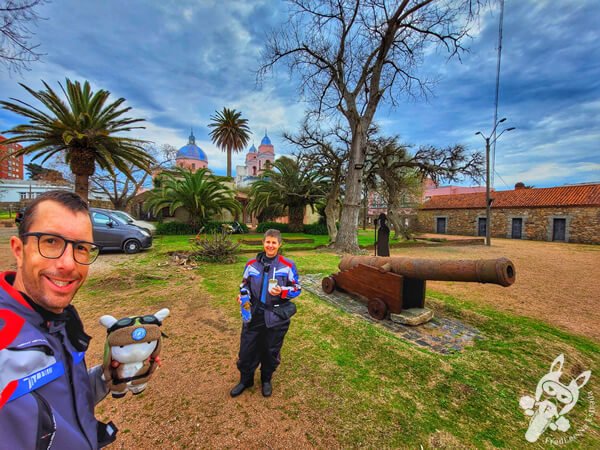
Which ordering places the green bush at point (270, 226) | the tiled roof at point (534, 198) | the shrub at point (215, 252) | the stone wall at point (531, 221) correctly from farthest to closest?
the green bush at point (270, 226) → the tiled roof at point (534, 198) → the stone wall at point (531, 221) → the shrub at point (215, 252)

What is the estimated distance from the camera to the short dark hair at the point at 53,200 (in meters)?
0.93

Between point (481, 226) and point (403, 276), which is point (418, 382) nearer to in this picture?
point (403, 276)

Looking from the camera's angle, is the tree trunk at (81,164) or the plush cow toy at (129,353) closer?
the plush cow toy at (129,353)

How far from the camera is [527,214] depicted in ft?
74.2

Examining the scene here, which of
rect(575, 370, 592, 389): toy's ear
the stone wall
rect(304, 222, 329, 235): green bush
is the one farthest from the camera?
rect(304, 222, 329, 235): green bush

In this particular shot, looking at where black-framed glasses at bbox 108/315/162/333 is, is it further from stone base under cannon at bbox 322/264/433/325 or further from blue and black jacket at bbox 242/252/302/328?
stone base under cannon at bbox 322/264/433/325

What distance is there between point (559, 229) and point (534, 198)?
3.49 metres

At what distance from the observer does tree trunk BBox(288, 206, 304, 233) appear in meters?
21.0

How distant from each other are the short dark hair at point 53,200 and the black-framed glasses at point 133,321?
0.61m

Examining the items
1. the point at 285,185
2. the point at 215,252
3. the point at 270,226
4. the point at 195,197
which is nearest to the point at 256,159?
the point at 270,226

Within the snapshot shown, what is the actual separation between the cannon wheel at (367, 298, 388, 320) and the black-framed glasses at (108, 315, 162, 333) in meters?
3.53

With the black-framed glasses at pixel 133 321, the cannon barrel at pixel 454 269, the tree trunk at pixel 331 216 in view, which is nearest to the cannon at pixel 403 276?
the cannon barrel at pixel 454 269

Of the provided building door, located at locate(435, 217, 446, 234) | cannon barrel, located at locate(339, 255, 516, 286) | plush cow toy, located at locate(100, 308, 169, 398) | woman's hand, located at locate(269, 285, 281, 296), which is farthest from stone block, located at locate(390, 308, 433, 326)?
building door, located at locate(435, 217, 446, 234)

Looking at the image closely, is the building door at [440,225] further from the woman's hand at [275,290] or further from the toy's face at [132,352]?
the toy's face at [132,352]
